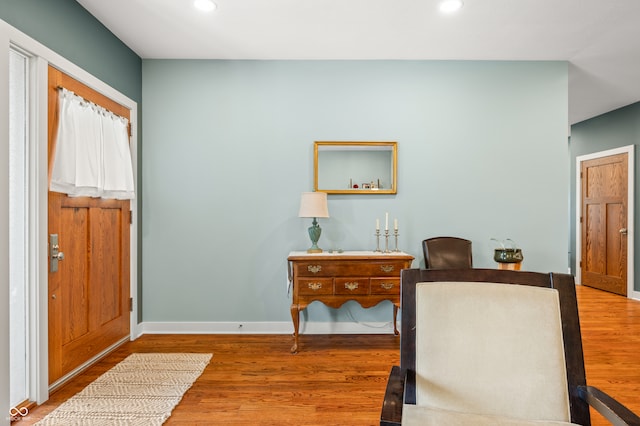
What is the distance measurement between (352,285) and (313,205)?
0.75 metres

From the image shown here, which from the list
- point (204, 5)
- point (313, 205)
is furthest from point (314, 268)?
point (204, 5)

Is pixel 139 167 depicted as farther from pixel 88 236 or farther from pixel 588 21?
pixel 588 21

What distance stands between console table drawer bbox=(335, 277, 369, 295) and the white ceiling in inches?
79.1

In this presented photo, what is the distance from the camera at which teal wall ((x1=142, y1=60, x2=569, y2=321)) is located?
3.45 metres

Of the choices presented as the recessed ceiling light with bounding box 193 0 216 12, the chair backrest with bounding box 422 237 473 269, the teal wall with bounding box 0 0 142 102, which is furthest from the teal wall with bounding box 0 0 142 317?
the chair backrest with bounding box 422 237 473 269

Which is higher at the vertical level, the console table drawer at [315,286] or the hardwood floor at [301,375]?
the console table drawer at [315,286]

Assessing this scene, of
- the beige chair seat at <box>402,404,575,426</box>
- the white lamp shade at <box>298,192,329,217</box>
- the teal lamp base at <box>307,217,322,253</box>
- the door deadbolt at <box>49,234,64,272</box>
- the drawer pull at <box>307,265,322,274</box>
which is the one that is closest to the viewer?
the beige chair seat at <box>402,404,575,426</box>

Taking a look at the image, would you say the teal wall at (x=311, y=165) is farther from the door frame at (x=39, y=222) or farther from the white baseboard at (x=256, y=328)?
the door frame at (x=39, y=222)

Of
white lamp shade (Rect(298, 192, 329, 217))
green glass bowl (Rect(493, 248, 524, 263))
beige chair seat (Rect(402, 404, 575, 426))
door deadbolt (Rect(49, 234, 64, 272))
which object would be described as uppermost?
white lamp shade (Rect(298, 192, 329, 217))

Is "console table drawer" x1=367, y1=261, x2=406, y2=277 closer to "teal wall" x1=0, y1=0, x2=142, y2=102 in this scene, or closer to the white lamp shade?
the white lamp shade

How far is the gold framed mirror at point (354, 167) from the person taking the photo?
3461 millimetres

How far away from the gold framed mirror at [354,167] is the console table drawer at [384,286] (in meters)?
0.87

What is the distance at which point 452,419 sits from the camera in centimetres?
123

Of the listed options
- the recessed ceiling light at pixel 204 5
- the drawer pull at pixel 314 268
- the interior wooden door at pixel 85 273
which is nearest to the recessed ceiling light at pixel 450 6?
the recessed ceiling light at pixel 204 5
